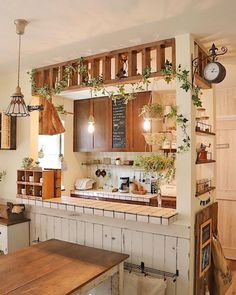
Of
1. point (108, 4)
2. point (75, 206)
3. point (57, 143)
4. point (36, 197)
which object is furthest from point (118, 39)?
point (57, 143)

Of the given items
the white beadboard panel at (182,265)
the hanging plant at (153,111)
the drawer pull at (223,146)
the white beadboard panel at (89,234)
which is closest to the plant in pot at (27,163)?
the white beadboard panel at (89,234)

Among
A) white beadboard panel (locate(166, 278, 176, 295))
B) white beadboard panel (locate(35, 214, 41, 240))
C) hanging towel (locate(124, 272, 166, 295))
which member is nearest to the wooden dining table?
hanging towel (locate(124, 272, 166, 295))

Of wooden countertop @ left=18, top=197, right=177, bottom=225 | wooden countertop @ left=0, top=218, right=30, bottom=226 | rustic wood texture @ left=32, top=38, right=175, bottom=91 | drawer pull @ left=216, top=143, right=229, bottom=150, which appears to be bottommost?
wooden countertop @ left=0, top=218, right=30, bottom=226

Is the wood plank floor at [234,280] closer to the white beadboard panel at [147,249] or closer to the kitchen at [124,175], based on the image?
the kitchen at [124,175]

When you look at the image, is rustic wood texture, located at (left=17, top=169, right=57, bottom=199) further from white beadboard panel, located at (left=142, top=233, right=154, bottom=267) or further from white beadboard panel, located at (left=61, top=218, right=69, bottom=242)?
white beadboard panel, located at (left=142, top=233, right=154, bottom=267)

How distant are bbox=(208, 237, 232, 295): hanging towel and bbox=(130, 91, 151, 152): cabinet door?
1.84m

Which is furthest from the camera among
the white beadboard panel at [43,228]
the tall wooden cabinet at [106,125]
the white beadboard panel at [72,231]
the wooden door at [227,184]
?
the tall wooden cabinet at [106,125]

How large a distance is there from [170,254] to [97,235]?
2.52 ft

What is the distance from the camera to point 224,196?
14.2ft

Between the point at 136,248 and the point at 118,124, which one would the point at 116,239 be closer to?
the point at 136,248

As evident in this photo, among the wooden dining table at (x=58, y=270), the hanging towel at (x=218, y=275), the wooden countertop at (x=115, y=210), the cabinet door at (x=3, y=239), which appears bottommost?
the hanging towel at (x=218, y=275)

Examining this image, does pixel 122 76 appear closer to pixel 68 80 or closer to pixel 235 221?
pixel 68 80

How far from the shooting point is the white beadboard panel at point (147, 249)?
8.50 feet

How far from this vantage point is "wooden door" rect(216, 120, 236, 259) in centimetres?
428
